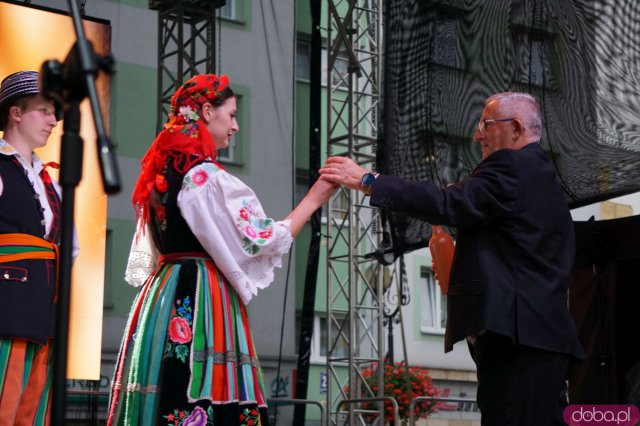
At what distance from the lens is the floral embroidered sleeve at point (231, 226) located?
122 inches

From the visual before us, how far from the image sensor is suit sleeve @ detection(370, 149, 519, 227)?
3.04 m

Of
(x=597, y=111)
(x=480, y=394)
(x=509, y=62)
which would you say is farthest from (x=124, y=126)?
(x=480, y=394)

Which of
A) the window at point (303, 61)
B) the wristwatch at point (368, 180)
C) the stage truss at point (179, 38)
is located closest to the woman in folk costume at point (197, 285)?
the wristwatch at point (368, 180)

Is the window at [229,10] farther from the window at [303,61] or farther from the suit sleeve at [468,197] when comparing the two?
the suit sleeve at [468,197]

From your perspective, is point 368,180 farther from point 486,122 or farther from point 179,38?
point 179,38

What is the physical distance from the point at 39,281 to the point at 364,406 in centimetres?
768

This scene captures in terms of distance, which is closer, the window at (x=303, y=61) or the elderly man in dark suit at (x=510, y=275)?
the elderly man in dark suit at (x=510, y=275)

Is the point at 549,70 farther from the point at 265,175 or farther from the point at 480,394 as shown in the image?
the point at 265,175

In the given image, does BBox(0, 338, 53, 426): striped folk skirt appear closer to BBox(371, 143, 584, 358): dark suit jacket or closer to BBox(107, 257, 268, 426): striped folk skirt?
BBox(107, 257, 268, 426): striped folk skirt

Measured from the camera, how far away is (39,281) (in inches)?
124

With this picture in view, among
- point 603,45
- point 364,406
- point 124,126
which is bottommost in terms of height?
point 364,406

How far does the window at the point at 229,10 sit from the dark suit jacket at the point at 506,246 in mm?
4215

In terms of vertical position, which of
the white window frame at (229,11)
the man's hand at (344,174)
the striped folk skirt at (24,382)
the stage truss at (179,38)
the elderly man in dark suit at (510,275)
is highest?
the white window frame at (229,11)

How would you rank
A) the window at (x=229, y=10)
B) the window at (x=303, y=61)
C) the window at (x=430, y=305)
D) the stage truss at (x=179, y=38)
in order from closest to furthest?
the stage truss at (x=179, y=38) → the window at (x=229, y=10) → the window at (x=303, y=61) → the window at (x=430, y=305)
